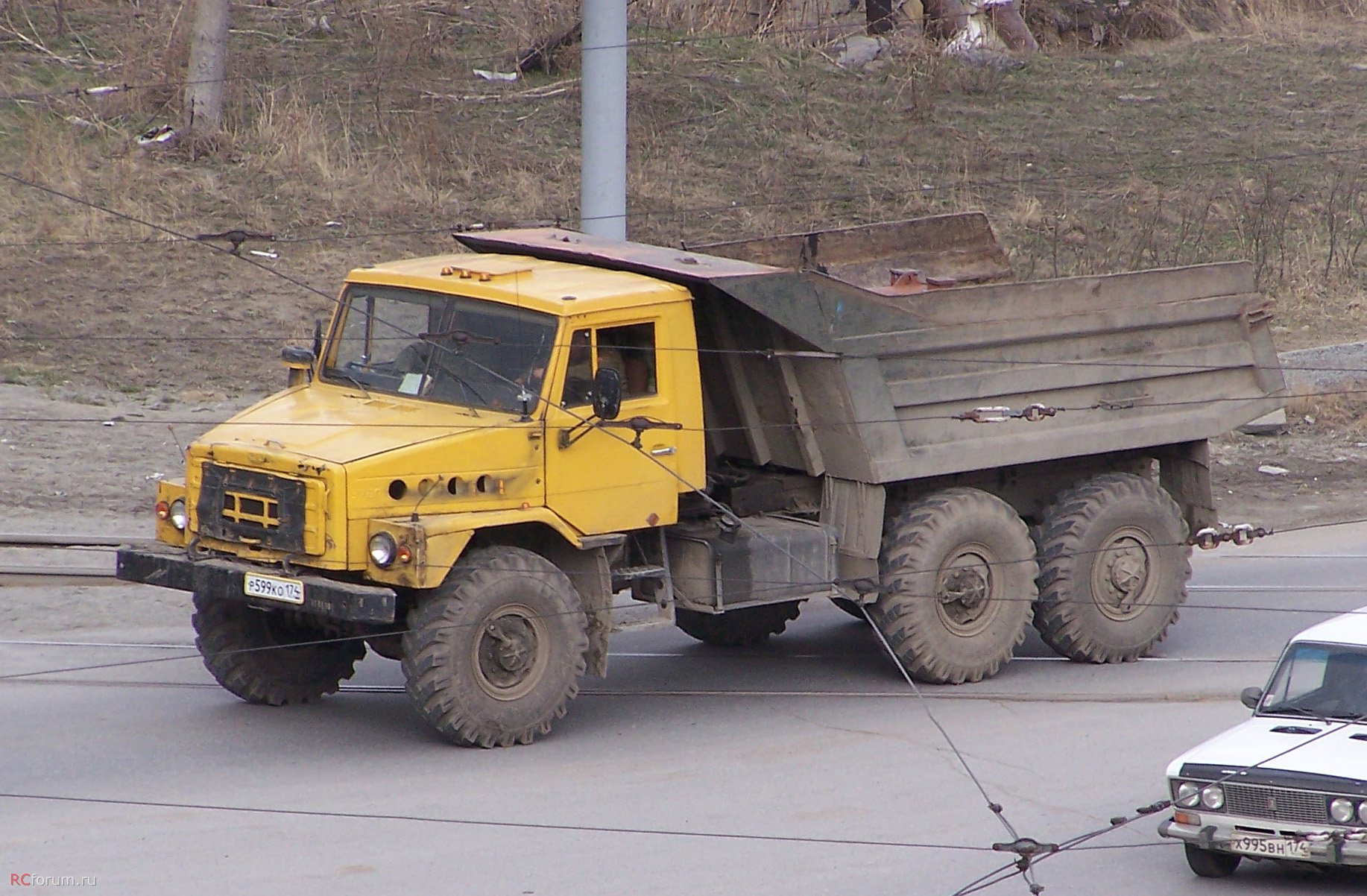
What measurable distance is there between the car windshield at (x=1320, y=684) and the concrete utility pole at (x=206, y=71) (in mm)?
17838

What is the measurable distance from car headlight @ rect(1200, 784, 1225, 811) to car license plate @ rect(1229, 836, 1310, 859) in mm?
153

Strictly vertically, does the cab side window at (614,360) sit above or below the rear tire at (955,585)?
above

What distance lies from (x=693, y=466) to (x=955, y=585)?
195cm

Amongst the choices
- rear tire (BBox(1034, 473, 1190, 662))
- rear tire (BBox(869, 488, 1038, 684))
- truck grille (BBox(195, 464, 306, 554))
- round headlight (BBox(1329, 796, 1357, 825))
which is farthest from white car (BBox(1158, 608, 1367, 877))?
truck grille (BBox(195, 464, 306, 554))

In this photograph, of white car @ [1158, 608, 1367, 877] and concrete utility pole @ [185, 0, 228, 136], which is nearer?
white car @ [1158, 608, 1367, 877]

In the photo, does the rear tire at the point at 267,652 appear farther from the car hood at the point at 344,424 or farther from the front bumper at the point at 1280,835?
the front bumper at the point at 1280,835

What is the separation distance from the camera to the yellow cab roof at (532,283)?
10414 mm

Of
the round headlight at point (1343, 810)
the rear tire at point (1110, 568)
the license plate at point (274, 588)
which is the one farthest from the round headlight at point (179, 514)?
the round headlight at point (1343, 810)

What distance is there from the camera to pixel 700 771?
32.7ft

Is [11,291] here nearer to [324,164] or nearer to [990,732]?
[324,164]

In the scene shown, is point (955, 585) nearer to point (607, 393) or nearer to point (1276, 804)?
point (607, 393)

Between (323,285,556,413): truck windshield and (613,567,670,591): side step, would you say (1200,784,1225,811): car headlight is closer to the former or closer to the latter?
(613,567,670,591): side step

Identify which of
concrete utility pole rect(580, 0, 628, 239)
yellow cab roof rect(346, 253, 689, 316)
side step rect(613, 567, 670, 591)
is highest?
concrete utility pole rect(580, 0, 628, 239)

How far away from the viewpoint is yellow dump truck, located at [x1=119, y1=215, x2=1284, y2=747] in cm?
992
